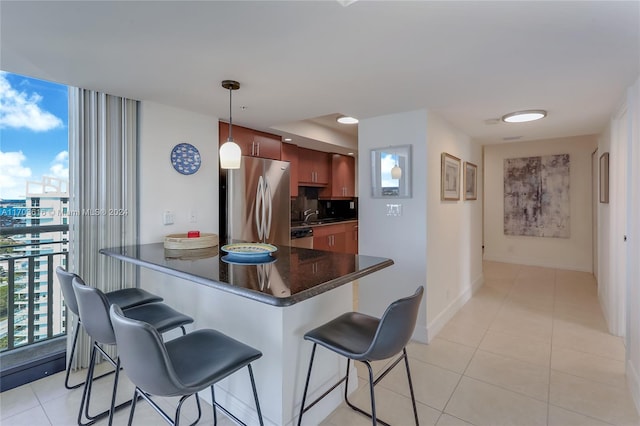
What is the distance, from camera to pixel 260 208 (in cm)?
342

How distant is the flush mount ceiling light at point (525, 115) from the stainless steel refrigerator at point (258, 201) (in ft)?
7.66

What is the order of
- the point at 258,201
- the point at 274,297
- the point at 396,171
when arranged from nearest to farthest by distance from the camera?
the point at 274,297 → the point at 396,171 → the point at 258,201

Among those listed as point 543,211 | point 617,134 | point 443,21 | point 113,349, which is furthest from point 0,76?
point 543,211

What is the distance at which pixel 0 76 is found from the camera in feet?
7.07

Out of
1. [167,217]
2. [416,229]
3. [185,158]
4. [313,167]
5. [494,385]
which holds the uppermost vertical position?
[313,167]

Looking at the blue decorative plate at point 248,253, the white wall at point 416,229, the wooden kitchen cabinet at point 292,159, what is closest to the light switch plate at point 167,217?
the blue decorative plate at point 248,253

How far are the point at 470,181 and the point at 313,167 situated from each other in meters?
2.26

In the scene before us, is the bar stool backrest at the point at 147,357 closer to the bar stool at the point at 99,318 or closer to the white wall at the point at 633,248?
the bar stool at the point at 99,318

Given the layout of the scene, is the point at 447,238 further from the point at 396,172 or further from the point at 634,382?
the point at 634,382

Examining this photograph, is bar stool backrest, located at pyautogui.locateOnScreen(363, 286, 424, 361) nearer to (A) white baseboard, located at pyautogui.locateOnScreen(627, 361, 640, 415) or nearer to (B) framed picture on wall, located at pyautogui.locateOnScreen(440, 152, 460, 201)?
(A) white baseboard, located at pyautogui.locateOnScreen(627, 361, 640, 415)

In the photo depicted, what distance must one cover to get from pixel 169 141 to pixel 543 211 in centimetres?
583

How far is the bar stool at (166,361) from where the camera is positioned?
1.09 metres

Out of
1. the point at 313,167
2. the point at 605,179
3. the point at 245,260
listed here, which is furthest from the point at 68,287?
the point at 605,179

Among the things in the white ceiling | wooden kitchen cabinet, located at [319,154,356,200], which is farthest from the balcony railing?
wooden kitchen cabinet, located at [319,154,356,200]
